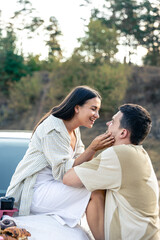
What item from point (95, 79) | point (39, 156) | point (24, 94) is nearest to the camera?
point (39, 156)

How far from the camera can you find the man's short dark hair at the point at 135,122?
3033 mm

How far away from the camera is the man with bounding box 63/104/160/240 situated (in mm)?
2936

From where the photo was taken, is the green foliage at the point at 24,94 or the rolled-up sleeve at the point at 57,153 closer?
the rolled-up sleeve at the point at 57,153

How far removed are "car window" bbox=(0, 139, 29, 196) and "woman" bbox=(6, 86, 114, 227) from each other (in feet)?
0.95

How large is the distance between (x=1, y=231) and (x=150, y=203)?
1.03 metres

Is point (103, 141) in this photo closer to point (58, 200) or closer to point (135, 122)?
point (135, 122)

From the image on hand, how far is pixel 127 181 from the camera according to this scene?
2.94m

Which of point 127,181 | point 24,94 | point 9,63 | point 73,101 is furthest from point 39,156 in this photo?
point 9,63

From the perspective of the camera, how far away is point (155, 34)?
66.2 feet

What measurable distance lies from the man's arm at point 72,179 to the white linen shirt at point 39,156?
Answer: 0.55ft

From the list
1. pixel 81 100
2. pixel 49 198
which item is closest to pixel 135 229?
pixel 49 198

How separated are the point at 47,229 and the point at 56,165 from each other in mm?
487

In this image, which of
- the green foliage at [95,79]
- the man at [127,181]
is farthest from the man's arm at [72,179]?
the green foliage at [95,79]

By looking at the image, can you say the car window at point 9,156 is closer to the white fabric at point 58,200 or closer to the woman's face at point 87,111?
the white fabric at point 58,200
